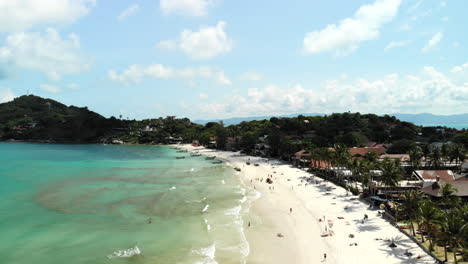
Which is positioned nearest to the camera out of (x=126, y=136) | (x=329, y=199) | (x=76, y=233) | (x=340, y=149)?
(x=76, y=233)

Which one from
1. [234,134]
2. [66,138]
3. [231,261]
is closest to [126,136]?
[66,138]

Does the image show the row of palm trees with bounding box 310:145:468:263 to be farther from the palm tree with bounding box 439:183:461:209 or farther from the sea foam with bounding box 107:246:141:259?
the sea foam with bounding box 107:246:141:259

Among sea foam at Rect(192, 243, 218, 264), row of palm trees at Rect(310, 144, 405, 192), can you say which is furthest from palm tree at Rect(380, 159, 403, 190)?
sea foam at Rect(192, 243, 218, 264)

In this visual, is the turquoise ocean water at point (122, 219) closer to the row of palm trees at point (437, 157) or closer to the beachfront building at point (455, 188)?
the beachfront building at point (455, 188)

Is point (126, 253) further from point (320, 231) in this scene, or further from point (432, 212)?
point (432, 212)

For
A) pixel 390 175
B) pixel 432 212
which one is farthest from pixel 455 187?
pixel 432 212

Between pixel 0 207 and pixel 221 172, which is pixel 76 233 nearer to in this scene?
pixel 0 207
